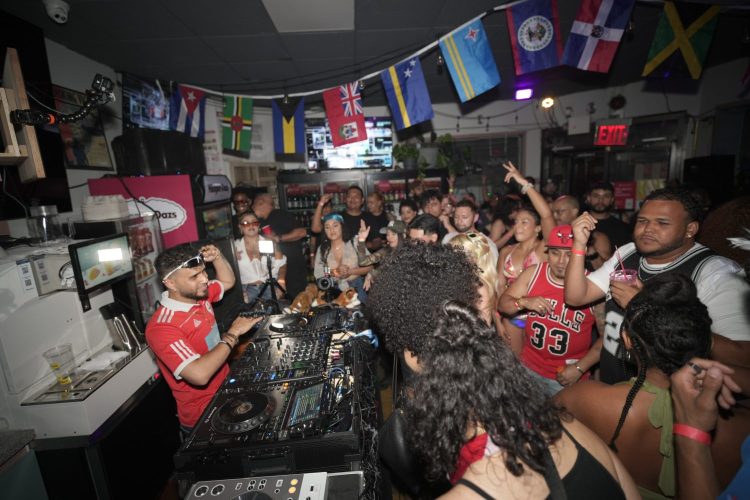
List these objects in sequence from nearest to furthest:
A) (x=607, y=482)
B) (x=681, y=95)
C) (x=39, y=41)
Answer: (x=607, y=482)
(x=39, y=41)
(x=681, y=95)

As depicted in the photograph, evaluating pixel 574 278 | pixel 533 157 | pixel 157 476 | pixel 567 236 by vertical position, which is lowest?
pixel 157 476

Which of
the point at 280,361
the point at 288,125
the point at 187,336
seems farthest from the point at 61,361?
the point at 288,125

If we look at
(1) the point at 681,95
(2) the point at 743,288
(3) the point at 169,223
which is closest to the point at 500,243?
(2) the point at 743,288

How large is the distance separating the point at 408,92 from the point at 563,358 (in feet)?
11.3

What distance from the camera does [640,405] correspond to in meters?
1.27

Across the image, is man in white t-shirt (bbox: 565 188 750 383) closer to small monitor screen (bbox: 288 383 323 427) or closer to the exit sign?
small monitor screen (bbox: 288 383 323 427)

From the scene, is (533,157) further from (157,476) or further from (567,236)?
(157,476)

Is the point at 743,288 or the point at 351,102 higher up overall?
the point at 351,102

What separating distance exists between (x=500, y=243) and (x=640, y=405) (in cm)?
304

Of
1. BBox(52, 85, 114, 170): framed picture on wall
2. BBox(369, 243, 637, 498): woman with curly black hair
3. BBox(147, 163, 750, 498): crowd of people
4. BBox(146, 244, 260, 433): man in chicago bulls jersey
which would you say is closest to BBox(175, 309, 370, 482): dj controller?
BBox(146, 244, 260, 433): man in chicago bulls jersey

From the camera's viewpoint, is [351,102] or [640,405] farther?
[351,102]

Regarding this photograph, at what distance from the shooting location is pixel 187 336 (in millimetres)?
1986

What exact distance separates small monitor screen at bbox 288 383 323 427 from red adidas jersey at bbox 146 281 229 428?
0.73 meters

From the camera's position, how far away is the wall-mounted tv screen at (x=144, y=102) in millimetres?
4461
